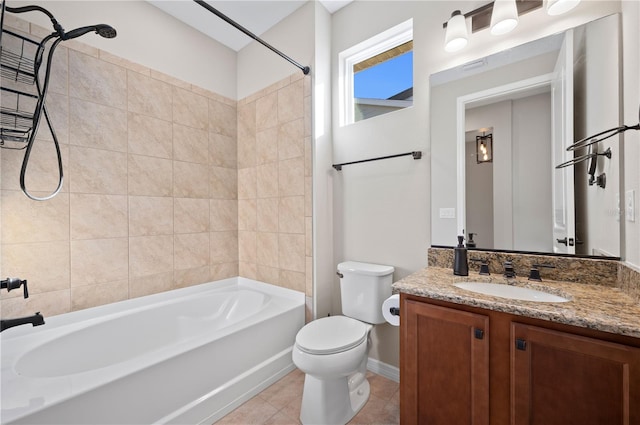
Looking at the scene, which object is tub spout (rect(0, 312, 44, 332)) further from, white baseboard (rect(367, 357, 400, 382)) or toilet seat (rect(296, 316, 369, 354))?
white baseboard (rect(367, 357, 400, 382))

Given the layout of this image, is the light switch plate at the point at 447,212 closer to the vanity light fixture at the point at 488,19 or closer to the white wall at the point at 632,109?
the white wall at the point at 632,109

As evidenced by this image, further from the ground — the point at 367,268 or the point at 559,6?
the point at 559,6

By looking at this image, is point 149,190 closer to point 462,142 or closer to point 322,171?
point 322,171

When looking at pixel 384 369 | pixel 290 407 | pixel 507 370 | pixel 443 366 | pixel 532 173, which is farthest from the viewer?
pixel 384 369

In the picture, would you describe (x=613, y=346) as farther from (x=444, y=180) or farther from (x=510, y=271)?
(x=444, y=180)

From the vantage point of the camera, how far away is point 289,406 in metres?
1.68

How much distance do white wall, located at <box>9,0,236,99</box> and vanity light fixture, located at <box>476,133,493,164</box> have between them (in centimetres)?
230

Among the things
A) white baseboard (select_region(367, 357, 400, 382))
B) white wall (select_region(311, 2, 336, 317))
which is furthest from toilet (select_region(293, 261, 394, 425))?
white wall (select_region(311, 2, 336, 317))

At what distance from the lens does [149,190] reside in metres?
2.14

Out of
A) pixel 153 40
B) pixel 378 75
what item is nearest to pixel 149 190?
pixel 153 40

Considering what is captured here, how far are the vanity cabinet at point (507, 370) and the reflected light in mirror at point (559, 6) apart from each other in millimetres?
1428

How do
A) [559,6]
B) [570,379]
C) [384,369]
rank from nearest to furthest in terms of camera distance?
[570,379], [559,6], [384,369]

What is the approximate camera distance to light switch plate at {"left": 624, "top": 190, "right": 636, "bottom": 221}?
1.04 metres

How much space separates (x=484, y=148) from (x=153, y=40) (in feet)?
8.46
